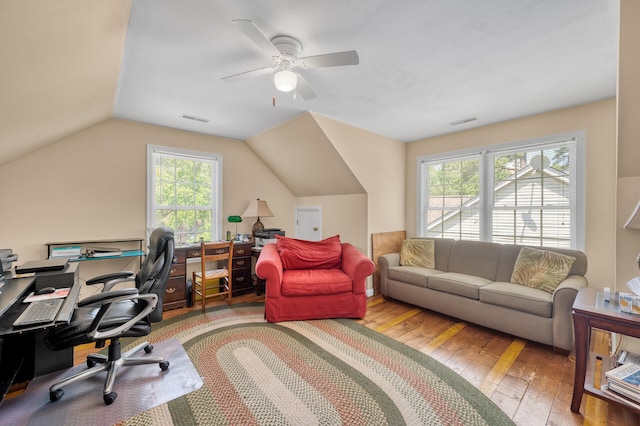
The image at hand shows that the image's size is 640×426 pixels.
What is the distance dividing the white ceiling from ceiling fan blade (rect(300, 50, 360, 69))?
184 mm

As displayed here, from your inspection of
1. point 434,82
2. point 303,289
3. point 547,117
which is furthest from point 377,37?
point 547,117

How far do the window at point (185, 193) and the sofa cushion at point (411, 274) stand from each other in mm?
2683

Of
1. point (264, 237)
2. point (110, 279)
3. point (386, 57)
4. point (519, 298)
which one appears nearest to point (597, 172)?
point (519, 298)

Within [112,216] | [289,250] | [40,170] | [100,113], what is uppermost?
[100,113]

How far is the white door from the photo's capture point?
15.0ft

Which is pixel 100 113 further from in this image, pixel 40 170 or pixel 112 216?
pixel 112 216

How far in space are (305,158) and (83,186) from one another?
108 inches

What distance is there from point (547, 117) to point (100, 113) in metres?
5.05

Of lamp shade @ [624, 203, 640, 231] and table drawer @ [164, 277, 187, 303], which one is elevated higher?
lamp shade @ [624, 203, 640, 231]

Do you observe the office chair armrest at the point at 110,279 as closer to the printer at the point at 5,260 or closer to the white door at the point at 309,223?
the printer at the point at 5,260

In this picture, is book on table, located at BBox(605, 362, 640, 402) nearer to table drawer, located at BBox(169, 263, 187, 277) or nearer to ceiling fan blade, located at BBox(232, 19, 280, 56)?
ceiling fan blade, located at BBox(232, 19, 280, 56)

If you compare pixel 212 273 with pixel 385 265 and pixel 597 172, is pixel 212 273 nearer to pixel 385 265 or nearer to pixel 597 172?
pixel 385 265

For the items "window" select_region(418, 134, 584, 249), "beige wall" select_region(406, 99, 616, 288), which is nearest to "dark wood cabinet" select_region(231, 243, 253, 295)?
"window" select_region(418, 134, 584, 249)

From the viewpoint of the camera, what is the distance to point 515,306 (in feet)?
8.59
